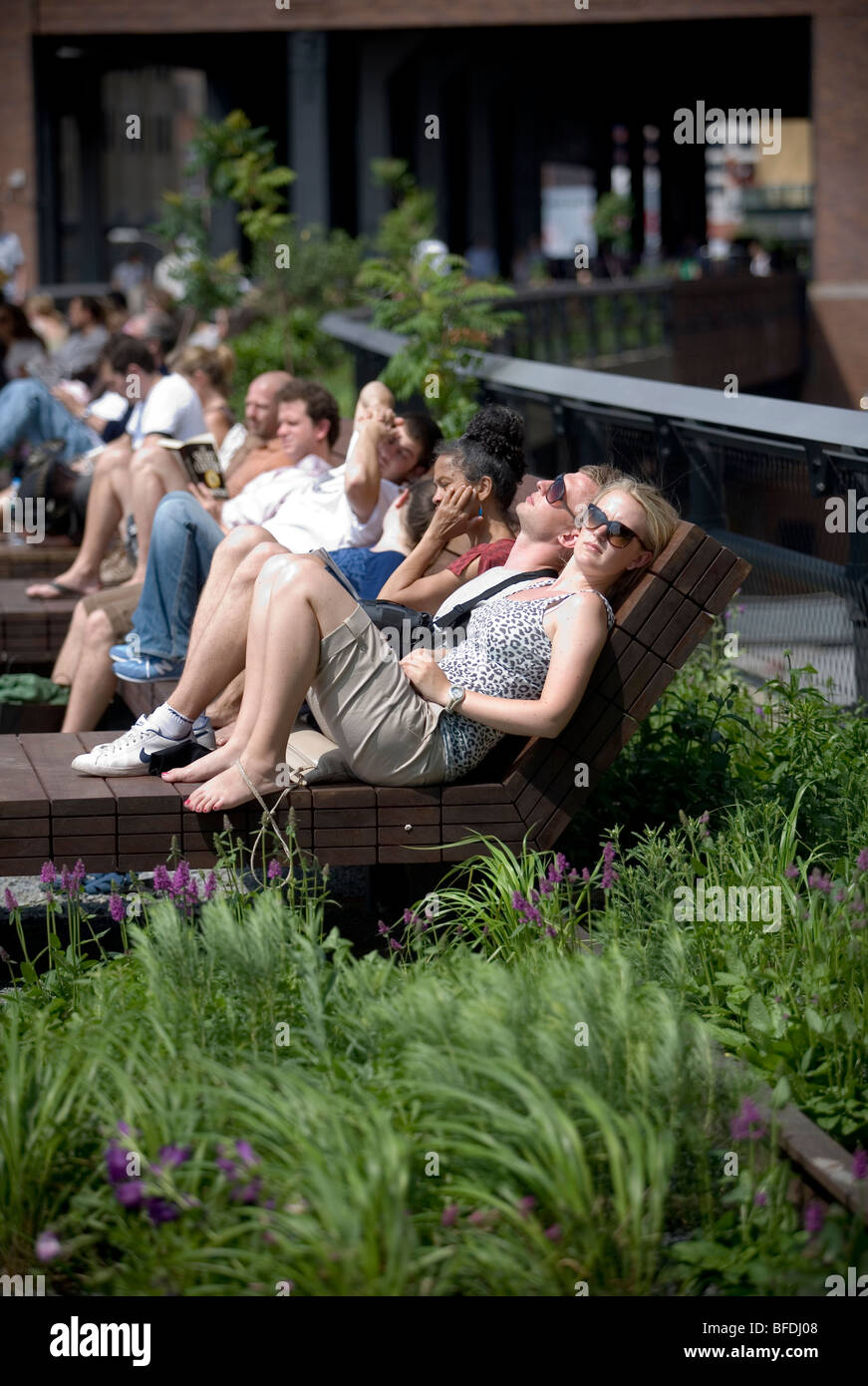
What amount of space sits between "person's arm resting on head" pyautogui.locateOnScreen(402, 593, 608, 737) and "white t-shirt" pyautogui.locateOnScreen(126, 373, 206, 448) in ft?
14.6

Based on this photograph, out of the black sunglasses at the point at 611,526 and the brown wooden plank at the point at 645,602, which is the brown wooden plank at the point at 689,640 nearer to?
the brown wooden plank at the point at 645,602

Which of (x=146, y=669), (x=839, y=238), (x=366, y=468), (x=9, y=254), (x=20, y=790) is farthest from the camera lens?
(x=839, y=238)

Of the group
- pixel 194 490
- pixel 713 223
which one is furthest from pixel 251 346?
pixel 713 223

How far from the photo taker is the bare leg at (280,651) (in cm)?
408

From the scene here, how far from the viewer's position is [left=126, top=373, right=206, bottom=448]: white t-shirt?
8258 millimetres

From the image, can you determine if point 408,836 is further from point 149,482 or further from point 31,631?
point 31,631

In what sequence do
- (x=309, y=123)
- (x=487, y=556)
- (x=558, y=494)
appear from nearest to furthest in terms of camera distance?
(x=558, y=494)
(x=487, y=556)
(x=309, y=123)

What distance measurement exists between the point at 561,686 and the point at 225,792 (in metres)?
0.84

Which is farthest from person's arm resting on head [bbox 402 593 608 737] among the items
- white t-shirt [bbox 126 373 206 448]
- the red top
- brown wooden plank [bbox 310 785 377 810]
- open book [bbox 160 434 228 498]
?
white t-shirt [bbox 126 373 206 448]

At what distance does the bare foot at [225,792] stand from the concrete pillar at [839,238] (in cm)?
2940

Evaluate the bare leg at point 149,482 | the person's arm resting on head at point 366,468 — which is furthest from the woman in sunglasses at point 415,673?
the bare leg at point 149,482

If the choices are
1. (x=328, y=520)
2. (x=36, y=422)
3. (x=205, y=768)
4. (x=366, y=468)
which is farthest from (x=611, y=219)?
(x=205, y=768)

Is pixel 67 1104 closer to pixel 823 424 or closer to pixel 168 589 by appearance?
pixel 168 589

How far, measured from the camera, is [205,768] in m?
4.28
